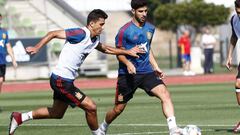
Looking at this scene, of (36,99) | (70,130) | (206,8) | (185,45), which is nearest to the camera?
(70,130)

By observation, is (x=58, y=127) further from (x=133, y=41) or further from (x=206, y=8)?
(x=206, y=8)

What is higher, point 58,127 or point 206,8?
point 58,127

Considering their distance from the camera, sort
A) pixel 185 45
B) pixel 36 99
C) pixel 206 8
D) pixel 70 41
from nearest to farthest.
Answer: pixel 70 41 → pixel 36 99 → pixel 185 45 → pixel 206 8

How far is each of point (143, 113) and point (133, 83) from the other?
5.18m

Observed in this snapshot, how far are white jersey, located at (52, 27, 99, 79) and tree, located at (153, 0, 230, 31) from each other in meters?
41.0

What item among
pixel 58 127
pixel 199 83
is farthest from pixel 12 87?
pixel 58 127

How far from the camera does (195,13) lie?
182 ft

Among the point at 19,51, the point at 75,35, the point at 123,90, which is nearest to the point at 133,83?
the point at 123,90

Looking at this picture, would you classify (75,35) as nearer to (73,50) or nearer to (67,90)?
(73,50)

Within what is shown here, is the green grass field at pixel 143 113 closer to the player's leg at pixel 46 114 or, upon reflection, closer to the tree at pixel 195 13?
the player's leg at pixel 46 114

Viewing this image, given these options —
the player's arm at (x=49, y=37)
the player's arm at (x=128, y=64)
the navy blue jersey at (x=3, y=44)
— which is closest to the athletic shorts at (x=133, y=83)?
the player's arm at (x=128, y=64)

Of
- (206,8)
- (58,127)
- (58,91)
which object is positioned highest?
(58,91)

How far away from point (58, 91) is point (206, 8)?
42804 mm

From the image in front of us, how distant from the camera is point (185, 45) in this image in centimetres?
3938
